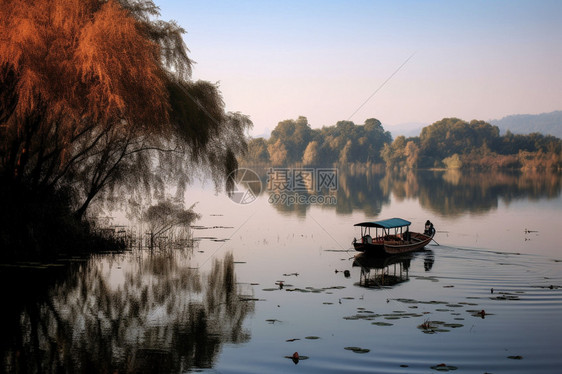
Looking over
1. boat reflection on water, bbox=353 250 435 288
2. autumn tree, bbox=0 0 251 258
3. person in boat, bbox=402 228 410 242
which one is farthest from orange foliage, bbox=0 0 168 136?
person in boat, bbox=402 228 410 242

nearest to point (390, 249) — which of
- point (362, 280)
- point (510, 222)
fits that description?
point (362, 280)

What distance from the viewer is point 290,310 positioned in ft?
53.1

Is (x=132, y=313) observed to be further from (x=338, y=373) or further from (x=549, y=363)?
(x=549, y=363)

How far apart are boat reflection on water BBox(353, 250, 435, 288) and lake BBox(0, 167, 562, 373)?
7 centimetres

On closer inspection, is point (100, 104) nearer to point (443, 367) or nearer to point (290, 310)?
point (290, 310)

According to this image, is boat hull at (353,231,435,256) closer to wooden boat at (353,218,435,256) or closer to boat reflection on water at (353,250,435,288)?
wooden boat at (353,218,435,256)

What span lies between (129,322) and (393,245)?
52.1 ft

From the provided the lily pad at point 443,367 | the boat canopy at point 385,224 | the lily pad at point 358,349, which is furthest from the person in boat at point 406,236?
the lily pad at point 443,367

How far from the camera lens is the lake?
1182 cm

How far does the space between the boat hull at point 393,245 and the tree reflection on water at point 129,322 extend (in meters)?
7.55

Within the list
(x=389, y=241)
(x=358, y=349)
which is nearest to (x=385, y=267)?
(x=389, y=241)

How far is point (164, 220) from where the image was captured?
31.1 metres

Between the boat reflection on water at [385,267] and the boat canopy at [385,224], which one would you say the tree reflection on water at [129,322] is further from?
the boat canopy at [385,224]

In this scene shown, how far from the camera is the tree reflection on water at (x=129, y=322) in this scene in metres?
11.5
